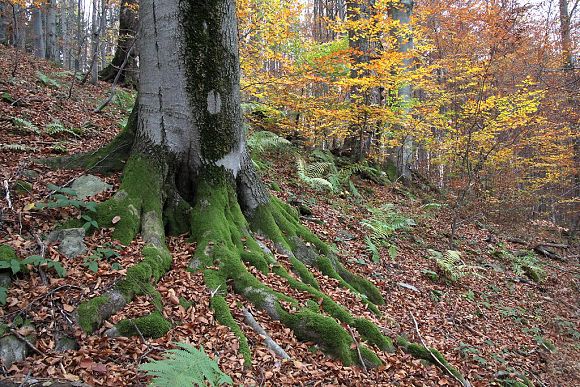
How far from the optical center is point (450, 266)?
7.92m

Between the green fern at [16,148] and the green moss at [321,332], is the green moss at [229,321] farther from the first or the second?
the green fern at [16,148]

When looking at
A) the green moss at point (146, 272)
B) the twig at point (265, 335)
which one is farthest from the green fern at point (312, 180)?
the twig at point (265, 335)

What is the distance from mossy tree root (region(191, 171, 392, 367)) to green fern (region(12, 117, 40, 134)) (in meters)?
3.50

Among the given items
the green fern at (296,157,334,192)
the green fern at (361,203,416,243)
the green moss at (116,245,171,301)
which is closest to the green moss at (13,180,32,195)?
the green moss at (116,245,171,301)

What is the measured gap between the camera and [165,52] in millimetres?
4629

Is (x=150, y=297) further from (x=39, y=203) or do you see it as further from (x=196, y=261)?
(x=39, y=203)

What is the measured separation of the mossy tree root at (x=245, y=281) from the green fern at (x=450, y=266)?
3.71m

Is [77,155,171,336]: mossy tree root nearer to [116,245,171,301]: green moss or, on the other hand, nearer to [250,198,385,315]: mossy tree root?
[116,245,171,301]: green moss

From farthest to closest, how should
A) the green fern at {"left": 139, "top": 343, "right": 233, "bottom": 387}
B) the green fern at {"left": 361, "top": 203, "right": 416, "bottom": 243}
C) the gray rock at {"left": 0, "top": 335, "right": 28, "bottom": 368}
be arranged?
the green fern at {"left": 361, "top": 203, "right": 416, "bottom": 243} → the gray rock at {"left": 0, "top": 335, "right": 28, "bottom": 368} → the green fern at {"left": 139, "top": 343, "right": 233, "bottom": 387}

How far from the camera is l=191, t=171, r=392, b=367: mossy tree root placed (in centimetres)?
406

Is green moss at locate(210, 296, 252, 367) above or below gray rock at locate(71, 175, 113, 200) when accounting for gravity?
below

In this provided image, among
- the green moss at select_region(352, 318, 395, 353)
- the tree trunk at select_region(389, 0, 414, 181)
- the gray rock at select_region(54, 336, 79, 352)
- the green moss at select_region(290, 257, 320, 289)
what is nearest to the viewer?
the gray rock at select_region(54, 336, 79, 352)

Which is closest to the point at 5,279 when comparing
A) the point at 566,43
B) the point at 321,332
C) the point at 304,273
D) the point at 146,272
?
the point at 146,272

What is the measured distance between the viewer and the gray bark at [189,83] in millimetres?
4617
